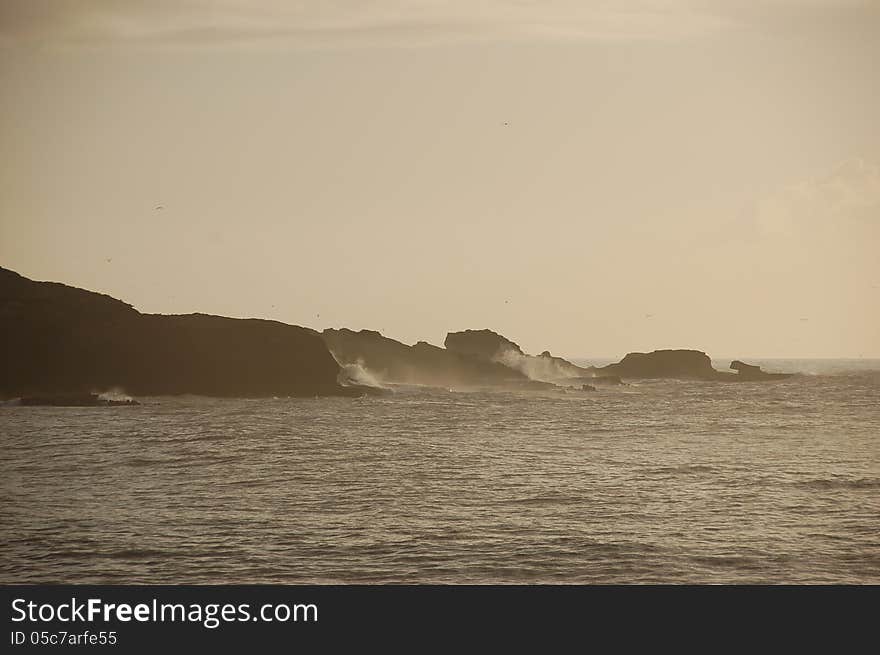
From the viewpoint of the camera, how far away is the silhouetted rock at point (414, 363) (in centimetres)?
14800

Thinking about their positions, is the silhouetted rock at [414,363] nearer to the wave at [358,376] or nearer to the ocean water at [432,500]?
the wave at [358,376]

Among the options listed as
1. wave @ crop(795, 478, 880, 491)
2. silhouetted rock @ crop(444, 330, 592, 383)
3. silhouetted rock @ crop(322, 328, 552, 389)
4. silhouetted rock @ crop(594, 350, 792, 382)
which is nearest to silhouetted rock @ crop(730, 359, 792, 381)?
silhouetted rock @ crop(594, 350, 792, 382)

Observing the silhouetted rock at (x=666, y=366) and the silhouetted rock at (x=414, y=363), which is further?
the silhouetted rock at (x=666, y=366)

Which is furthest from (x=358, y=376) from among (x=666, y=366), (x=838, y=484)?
(x=838, y=484)

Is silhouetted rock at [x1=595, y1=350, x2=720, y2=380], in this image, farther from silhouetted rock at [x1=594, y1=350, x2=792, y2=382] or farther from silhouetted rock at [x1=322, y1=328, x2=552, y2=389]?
silhouetted rock at [x1=322, y1=328, x2=552, y2=389]

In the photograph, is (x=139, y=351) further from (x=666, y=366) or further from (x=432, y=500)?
(x=666, y=366)

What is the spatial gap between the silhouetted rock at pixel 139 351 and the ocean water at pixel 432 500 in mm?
17831

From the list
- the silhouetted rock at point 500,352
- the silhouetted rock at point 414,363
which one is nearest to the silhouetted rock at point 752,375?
the silhouetted rock at point 500,352

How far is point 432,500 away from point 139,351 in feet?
232

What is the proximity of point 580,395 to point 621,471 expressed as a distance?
79.7 meters

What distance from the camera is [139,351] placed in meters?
104

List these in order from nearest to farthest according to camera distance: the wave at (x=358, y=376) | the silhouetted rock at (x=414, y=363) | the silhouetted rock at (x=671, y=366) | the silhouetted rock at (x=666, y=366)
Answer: the wave at (x=358, y=376)
the silhouetted rock at (x=414, y=363)
the silhouetted rock at (x=671, y=366)
the silhouetted rock at (x=666, y=366)
